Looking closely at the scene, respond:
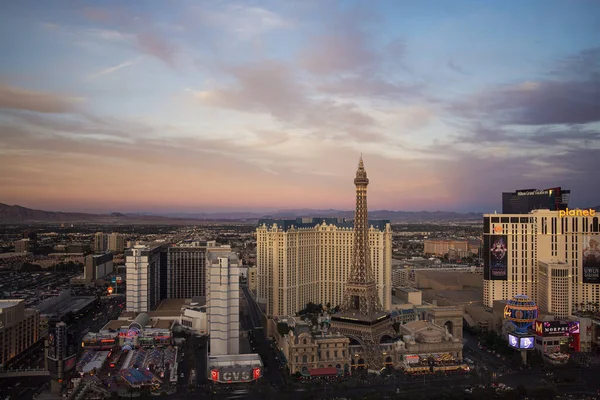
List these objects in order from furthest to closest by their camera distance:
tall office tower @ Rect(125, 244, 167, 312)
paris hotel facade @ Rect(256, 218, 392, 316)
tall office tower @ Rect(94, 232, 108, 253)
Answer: tall office tower @ Rect(94, 232, 108, 253) < tall office tower @ Rect(125, 244, 167, 312) < paris hotel facade @ Rect(256, 218, 392, 316)

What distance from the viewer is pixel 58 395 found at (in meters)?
39.9

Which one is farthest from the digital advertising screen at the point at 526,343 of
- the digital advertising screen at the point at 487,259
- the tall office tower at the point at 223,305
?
the tall office tower at the point at 223,305

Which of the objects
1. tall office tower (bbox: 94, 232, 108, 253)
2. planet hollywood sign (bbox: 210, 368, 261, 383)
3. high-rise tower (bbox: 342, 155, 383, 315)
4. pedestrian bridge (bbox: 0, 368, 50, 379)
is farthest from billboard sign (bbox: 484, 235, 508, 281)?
tall office tower (bbox: 94, 232, 108, 253)

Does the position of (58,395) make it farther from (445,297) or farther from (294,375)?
(445,297)

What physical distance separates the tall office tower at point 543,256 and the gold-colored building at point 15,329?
5160cm

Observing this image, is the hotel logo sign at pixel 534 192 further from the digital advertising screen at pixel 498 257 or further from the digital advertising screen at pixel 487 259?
the digital advertising screen at pixel 487 259

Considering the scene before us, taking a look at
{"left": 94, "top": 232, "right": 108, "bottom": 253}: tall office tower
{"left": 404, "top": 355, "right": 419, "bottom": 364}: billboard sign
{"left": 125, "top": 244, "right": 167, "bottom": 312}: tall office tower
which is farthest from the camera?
{"left": 94, "top": 232, "right": 108, "bottom": 253}: tall office tower

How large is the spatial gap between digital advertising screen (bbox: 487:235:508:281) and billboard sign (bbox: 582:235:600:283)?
862 cm

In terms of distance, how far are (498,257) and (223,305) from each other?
35841 millimetres

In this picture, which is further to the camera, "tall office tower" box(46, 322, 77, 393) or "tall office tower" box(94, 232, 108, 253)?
"tall office tower" box(94, 232, 108, 253)

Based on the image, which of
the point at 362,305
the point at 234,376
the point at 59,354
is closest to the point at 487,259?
the point at 362,305

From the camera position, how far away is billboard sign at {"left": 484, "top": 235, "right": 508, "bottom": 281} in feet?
217

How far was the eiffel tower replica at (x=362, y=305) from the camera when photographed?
52.8m

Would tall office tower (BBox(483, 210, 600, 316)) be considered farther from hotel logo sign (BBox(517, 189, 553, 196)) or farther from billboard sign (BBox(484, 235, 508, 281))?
hotel logo sign (BBox(517, 189, 553, 196))
